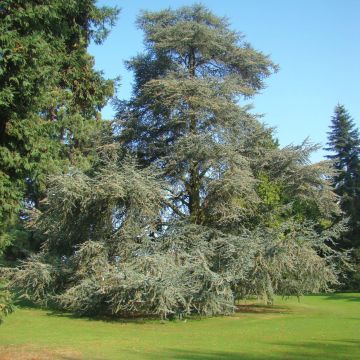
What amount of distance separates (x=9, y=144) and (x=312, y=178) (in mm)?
17600

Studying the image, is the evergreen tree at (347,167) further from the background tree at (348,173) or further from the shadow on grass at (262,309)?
the shadow on grass at (262,309)

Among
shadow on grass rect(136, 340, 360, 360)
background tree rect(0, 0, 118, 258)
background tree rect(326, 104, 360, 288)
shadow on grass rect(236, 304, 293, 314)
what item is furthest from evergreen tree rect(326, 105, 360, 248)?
background tree rect(0, 0, 118, 258)

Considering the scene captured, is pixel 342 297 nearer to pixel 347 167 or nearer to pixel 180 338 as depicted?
pixel 347 167

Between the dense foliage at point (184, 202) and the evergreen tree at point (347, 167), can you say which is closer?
the dense foliage at point (184, 202)

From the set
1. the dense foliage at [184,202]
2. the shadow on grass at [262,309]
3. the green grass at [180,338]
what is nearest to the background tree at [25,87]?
the green grass at [180,338]

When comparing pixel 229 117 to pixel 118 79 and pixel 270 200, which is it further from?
pixel 118 79

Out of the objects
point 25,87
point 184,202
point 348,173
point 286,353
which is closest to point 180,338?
point 286,353

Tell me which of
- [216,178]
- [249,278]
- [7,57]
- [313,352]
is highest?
[216,178]

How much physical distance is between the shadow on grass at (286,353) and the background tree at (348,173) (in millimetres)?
28778

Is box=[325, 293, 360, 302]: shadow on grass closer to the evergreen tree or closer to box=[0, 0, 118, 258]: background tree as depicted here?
the evergreen tree

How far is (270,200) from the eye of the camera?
1057 inches

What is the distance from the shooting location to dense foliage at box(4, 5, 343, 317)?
20.2 metres

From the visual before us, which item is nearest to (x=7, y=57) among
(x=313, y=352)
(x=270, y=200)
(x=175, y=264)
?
(x=313, y=352)

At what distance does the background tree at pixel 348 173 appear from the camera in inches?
1654
